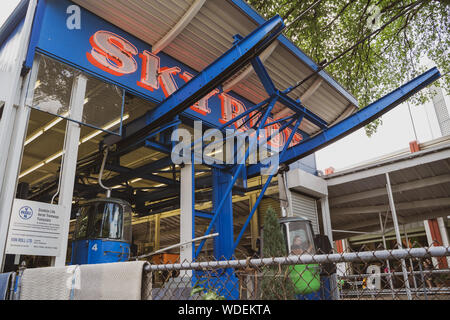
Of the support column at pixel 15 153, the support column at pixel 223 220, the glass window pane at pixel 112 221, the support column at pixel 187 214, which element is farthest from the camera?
the support column at pixel 223 220

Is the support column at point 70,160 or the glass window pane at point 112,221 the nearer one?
the support column at point 70,160

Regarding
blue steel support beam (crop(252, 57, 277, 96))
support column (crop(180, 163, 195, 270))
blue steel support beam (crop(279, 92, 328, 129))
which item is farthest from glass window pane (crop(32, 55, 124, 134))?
blue steel support beam (crop(279, 92, 328, 129))

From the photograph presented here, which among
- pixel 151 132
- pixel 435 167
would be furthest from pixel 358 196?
pixel 151 132

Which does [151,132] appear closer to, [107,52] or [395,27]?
[107,52]

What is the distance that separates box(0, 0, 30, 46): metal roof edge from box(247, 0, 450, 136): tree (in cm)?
645

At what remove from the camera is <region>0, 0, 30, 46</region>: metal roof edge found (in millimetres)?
7896

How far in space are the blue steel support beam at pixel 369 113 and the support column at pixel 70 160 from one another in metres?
6.81

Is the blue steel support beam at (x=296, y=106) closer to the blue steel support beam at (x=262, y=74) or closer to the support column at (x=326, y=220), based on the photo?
the blue steel support beam at (x=262, y=74)

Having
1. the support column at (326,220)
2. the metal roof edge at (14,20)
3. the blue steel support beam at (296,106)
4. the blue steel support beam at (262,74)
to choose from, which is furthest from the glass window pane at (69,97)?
the support column at (326,220)

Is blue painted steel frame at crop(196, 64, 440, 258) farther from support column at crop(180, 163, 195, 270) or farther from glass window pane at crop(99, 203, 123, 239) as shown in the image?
glass window pane at crop(99, 203, 123, 239)

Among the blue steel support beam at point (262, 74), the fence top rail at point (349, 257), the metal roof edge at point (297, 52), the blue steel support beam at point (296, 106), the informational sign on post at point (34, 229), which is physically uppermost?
the metal roof edge at point (297, 52)

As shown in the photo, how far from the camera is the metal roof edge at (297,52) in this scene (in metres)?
8.41

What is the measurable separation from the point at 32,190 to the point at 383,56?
1548 cm
